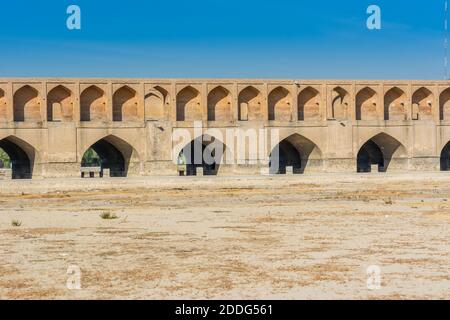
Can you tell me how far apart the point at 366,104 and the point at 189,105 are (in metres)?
10.5

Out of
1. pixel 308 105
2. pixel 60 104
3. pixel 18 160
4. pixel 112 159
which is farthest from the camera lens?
pixel 112 159

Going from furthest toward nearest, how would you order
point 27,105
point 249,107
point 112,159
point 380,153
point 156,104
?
1. point 380,153
2. point 112,159
3. point 249,107
4. point 156,104
5. point 27,105

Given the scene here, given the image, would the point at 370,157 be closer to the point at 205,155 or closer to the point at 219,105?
the point at 205,155

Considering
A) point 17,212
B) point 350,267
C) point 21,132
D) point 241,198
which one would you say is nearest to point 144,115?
point 21,132

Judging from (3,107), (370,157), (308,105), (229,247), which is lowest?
(229,247)

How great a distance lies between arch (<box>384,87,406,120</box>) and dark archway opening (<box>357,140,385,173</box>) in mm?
2397

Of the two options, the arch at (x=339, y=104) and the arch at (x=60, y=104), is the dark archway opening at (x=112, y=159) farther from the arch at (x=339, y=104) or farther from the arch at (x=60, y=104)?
the arch at (x=339, y=104)

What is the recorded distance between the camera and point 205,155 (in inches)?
1619

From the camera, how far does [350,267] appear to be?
8.65 meters

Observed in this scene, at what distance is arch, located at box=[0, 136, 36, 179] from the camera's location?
36594 millimetres

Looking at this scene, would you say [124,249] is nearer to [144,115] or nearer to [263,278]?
[263,278]

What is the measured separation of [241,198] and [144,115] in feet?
53.9

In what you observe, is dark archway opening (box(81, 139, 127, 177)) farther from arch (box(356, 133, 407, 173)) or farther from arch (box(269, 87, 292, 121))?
arch (box(356, 133, 407, 173))

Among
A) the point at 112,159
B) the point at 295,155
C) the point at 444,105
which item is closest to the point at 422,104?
the point at 444,105
